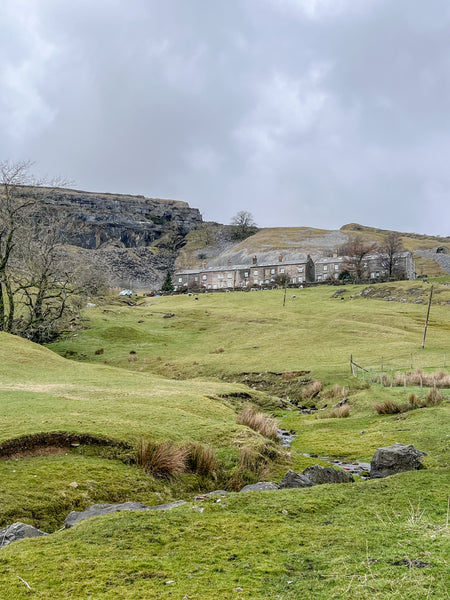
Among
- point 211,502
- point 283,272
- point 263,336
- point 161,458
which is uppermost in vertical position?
point 283,272

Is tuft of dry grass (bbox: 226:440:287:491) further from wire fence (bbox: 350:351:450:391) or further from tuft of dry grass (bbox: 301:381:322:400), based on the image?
tuft of dry grass (bbox: 301:381:322:400)

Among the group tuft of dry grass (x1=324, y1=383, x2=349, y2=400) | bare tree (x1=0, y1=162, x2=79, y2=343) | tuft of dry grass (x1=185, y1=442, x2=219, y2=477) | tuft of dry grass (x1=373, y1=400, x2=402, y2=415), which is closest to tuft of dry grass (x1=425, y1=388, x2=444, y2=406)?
tuft of dry grass (x1=373, y1=400, x2=402, y2=415)

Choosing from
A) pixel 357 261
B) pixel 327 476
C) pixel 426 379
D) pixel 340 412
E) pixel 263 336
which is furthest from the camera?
pixel 357 261

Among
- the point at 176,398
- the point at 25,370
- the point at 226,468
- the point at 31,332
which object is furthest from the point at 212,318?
the point at 226,468

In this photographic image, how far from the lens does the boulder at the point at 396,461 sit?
35.0 ft

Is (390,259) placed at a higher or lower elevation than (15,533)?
higher

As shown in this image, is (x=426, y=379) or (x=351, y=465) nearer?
(x=351, y=465)

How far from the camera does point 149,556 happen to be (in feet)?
19.5

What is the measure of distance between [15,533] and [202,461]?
5.49 meters

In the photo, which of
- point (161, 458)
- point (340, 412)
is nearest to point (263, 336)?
point (340, 412)

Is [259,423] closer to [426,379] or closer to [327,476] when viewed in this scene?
[327,476]

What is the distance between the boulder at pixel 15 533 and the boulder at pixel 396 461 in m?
7.44

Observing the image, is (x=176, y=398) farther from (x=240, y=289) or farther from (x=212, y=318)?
(x=240, y=289)

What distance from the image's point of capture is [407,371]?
105 feet
